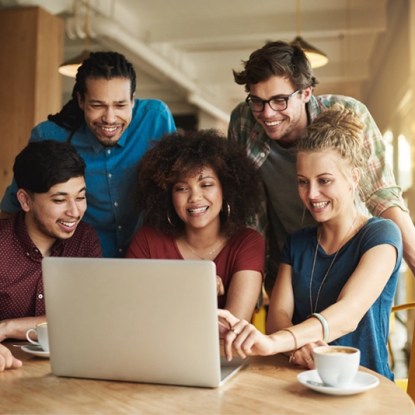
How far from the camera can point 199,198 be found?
93.4 inches

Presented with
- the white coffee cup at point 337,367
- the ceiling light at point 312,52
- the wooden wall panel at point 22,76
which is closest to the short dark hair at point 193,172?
the white coffee cup at point 337,367

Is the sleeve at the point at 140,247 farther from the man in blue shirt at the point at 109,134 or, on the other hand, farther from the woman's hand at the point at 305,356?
the woman's hand at the point at 305,356

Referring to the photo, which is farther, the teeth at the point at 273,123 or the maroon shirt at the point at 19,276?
the teeth at the point at 273,123

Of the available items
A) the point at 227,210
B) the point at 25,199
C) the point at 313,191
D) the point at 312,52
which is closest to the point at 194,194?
the point at 227,210

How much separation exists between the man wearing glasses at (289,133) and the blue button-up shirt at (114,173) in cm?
43

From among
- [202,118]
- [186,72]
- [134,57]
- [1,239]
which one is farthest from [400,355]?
[202,118]

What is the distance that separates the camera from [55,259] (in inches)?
61.7

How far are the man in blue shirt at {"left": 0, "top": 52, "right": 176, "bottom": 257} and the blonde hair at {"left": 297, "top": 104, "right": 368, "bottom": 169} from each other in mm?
839

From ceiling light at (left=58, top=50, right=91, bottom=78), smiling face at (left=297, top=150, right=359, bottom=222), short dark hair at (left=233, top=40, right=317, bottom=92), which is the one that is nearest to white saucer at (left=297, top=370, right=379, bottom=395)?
smiling face at (left=297, top=150, right=359, bottom=222)

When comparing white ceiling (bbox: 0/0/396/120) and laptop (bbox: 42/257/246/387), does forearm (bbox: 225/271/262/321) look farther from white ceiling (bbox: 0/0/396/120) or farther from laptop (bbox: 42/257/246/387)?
white ceiling (bbox: 0/0/396/120)

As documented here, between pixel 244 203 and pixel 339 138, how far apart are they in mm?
531

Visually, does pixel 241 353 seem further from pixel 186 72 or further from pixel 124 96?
pixel 186 72

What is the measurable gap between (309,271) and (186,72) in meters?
8.66

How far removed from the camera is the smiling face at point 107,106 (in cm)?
262
